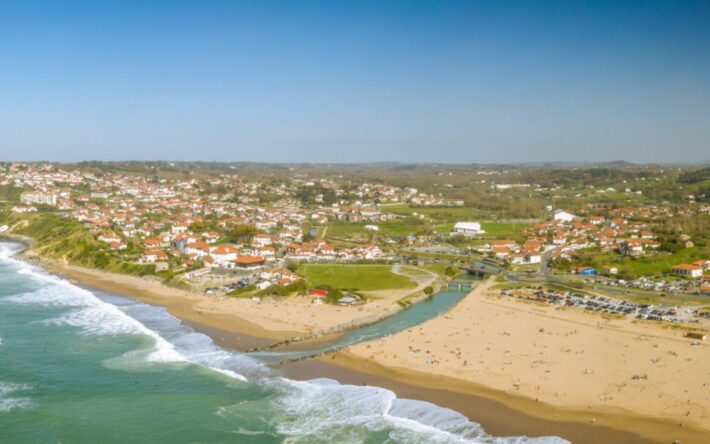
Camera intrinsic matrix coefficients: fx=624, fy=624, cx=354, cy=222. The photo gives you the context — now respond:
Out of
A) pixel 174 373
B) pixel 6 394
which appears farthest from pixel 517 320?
pixel 6 394

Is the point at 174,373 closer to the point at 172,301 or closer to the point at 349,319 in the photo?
the point at 349,319

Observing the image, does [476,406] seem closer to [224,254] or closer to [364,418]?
[364,418]

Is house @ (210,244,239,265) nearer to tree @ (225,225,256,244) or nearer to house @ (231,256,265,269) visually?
house @ (231,256,265,269)

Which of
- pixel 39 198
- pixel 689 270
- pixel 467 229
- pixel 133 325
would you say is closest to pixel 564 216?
pixel 467 229

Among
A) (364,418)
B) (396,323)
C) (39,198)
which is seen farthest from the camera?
(39,198)

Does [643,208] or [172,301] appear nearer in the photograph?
[172,301]
